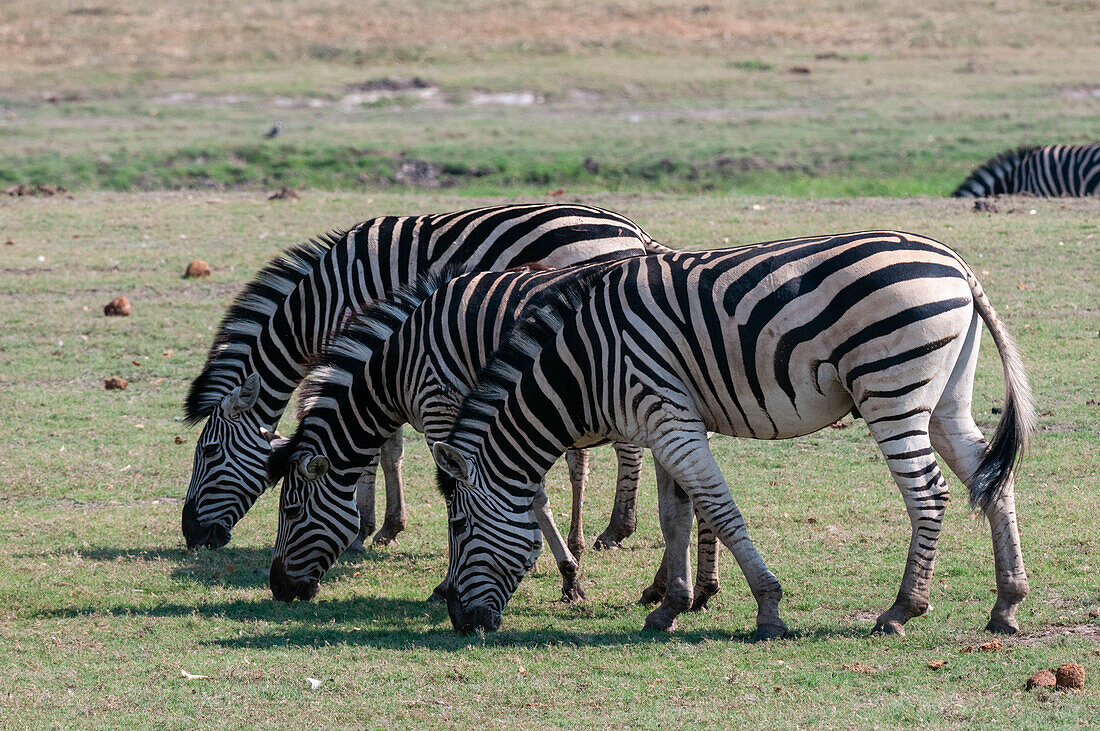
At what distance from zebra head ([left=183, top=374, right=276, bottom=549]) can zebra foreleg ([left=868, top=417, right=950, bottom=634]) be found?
4.60 meters

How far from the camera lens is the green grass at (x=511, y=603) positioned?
592 centimetres

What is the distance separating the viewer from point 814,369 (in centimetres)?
668

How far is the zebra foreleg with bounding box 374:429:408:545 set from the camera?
364 inches

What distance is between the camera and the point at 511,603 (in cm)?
785

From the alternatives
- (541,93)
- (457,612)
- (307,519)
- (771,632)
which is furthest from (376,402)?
(541,93)

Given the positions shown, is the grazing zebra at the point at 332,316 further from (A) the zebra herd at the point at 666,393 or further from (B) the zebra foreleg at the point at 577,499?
(B) the zebra foreleg at the point at 577,499

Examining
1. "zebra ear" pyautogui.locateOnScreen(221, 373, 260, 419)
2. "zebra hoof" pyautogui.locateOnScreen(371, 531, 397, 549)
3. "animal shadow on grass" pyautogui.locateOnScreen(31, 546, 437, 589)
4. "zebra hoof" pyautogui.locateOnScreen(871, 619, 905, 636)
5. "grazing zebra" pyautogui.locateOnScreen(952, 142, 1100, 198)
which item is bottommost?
"animal shadow on grass" pyautogui.locateOnScreen(31, 546, 437, 589)

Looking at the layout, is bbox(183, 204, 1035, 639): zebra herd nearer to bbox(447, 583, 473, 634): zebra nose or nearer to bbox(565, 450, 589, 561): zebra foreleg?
bbox(447, 583, 473, 634): zebra nose

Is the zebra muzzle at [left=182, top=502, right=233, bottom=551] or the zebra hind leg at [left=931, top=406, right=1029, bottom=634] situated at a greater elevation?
the zebra hind leg at [left=931, top=406, right=1029, bottom=634]

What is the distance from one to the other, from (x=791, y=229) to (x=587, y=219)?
8733 mm

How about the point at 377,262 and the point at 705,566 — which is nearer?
the point at 705,566

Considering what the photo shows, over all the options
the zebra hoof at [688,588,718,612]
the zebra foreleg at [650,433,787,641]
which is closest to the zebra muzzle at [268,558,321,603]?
the zebra hoof at [688,588,718,612]

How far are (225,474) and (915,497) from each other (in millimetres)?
4996

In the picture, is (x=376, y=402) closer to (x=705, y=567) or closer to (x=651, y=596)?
(x=651, y=596)
